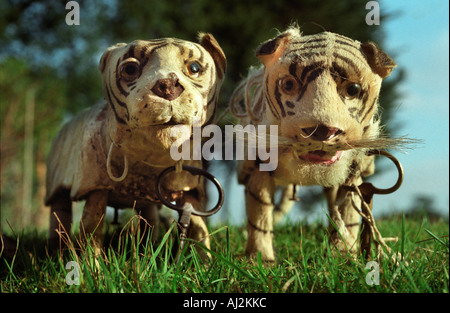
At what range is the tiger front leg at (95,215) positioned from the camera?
1.92 metres

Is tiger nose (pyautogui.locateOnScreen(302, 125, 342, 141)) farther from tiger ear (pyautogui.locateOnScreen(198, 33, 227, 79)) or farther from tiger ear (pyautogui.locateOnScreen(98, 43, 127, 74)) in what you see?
tiger ear (pyautogui.locateOnScreen(98, 43, 127, 74))

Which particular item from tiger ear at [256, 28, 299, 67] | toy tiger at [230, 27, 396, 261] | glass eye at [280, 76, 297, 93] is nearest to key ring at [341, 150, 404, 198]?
toy tiger at [230, 27, 396, 261]

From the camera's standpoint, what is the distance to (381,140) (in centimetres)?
169

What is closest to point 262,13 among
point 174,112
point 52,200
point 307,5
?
point 307,5

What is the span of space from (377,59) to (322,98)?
0.27m

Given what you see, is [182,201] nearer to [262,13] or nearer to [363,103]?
[363,103]

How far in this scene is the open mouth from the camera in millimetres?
1745

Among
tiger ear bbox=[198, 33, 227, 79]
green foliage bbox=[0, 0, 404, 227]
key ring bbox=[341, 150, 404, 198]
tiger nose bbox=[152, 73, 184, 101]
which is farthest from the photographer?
green foliage bbox=[0, 0, 404, 227]

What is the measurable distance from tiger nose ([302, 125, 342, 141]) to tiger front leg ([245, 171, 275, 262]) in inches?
20.7

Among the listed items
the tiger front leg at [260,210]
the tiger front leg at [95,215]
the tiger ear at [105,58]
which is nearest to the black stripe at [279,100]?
the tiger front leg at [260,210]

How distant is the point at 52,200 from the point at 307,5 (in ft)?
18.6

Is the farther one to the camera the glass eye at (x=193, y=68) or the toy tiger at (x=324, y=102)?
the glass eye at (x=193, y=68)

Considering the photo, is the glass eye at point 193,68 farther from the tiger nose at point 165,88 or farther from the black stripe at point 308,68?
the black stripe at point 308,68

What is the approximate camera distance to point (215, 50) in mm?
1886
